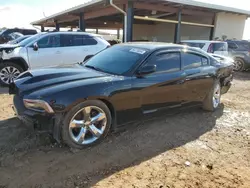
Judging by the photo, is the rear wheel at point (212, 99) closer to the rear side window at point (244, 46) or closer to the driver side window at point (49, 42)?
the driver side window at point (49, 42)

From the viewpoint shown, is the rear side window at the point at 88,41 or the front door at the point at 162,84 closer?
the front door at the point at 162,84

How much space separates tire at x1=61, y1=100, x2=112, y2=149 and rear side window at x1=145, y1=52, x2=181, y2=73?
3.93ft

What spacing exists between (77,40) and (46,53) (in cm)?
120

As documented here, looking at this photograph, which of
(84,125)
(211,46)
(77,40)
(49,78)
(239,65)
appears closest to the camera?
(84,125)

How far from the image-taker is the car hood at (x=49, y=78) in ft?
10.4

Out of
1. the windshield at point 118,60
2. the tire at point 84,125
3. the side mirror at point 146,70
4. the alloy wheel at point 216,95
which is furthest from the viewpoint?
the alloy wheel at point 216,95

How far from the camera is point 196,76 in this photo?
4414 millimetres

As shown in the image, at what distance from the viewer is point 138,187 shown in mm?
2502

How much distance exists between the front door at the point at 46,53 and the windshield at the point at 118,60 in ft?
11.5

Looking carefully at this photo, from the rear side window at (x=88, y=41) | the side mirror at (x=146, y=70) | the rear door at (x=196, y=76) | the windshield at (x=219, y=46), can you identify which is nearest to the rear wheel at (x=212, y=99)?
the rear door at (x=196, y=76)

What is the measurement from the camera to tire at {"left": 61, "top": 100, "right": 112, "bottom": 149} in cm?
302

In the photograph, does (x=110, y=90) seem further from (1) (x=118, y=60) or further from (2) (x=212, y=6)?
(2) (x=212, y=6)

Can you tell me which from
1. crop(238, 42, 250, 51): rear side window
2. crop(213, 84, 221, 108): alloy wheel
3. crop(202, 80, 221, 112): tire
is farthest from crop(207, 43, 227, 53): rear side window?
crop(202, 80, 221, 112): tire

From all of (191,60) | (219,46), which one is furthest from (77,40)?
(219,46)
